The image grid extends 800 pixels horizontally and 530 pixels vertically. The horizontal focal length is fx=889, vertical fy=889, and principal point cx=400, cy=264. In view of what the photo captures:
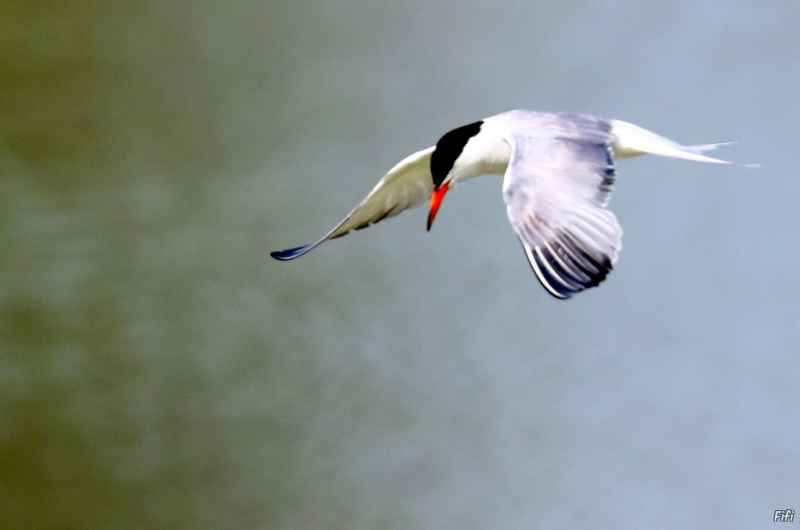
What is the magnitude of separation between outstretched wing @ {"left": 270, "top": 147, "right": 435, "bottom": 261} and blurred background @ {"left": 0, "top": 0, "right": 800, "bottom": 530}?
42cm

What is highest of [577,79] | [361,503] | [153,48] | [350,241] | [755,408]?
[153,48]

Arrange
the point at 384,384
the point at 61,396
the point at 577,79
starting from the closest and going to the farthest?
the point at 577,79, the point at 384,384, the point at 61,396

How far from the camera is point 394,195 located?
4.74 ft

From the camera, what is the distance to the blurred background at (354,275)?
181cm

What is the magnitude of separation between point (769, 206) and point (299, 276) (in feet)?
3.31

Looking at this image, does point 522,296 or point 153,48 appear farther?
point 153,48

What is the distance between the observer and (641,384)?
1.83 metres

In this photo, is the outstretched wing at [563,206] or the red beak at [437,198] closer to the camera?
the outstretched wing at [563,206]

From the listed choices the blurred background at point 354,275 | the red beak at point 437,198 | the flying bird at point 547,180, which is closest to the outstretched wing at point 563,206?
the flying bird at point 547,180

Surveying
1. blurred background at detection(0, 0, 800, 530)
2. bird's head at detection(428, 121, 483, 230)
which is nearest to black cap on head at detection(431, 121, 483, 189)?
bird's head at detection(428, 121, 483, 230)

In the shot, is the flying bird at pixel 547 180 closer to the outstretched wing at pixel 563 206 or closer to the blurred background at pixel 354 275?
the outstretched wing at pixel 563 206

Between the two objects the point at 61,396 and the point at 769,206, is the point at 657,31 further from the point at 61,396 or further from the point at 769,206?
the point at 61,396

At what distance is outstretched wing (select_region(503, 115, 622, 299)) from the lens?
103cm

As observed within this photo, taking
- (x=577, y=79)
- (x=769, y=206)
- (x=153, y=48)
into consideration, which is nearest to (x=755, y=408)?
(x=769, y=206)
